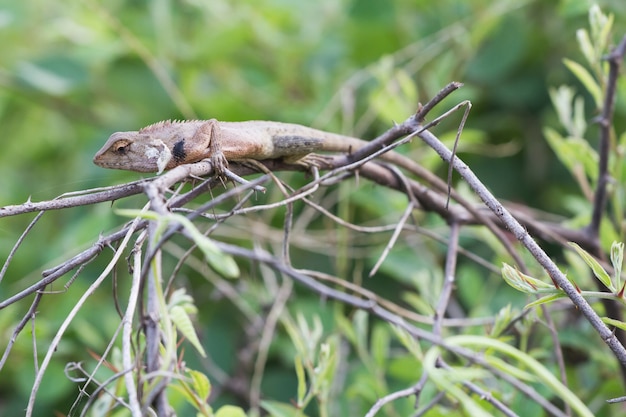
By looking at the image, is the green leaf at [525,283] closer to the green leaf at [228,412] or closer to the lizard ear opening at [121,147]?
the green leaf at [228,412]

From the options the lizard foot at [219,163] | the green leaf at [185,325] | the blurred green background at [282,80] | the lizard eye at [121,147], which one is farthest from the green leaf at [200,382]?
the blurred green background at [282,80]

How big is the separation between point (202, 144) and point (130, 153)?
0.16 metres

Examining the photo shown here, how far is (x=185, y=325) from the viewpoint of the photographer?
117cm

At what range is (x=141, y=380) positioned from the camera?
114cm

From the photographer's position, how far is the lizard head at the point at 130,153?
A: 1.61m

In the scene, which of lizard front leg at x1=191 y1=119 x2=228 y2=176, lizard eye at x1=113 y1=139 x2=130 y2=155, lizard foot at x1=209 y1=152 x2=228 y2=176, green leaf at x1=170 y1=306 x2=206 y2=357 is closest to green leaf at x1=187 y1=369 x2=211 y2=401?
green leaf at x1=170 y1=306 x2=206 y2=357

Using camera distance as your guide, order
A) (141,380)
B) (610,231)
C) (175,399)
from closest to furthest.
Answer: (141,380) < (175,399) < (610,231)

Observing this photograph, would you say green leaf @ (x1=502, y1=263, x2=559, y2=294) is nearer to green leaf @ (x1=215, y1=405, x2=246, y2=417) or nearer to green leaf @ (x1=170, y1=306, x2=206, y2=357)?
green leaf @ (x1=170, y1=306, x2=206, y2=357)

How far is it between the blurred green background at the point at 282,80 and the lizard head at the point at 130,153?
1.00 metres

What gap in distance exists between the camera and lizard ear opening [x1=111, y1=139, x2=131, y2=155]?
63.6 inches

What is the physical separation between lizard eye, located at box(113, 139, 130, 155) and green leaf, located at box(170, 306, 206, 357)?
51cm

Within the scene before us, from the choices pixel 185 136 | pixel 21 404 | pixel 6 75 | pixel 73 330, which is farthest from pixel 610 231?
pixel 6 75

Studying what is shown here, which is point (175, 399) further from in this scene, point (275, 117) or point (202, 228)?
point (275, 117)

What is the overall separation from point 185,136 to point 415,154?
1296 mm
